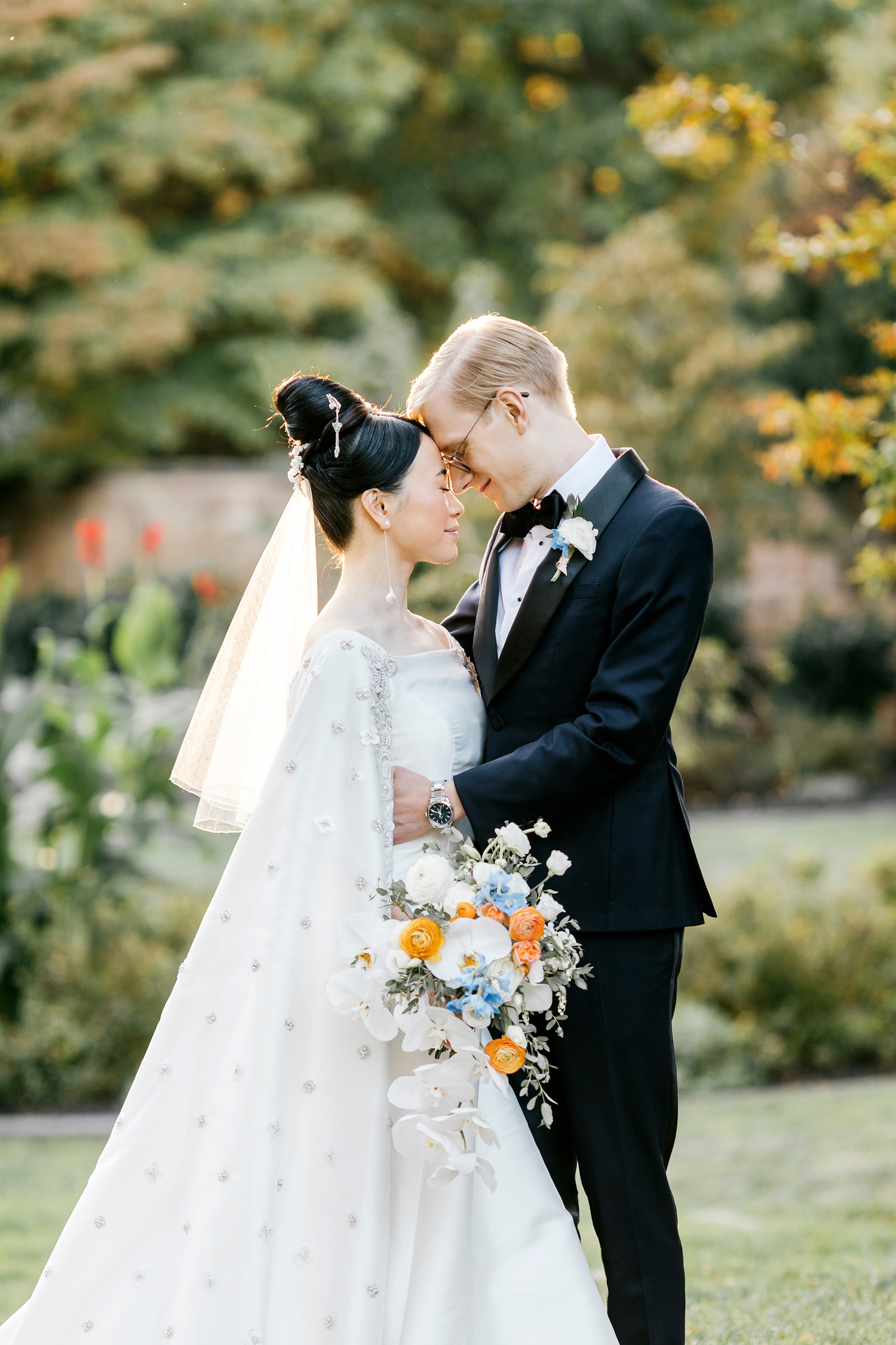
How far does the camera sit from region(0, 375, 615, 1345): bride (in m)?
2.60

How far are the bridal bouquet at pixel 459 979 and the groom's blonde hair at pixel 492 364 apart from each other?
3.14 ft

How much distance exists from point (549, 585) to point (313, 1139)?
1.23 meters

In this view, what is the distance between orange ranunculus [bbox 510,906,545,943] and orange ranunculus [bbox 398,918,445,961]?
0.45 ft

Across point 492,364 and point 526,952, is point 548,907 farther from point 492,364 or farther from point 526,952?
point 492,364

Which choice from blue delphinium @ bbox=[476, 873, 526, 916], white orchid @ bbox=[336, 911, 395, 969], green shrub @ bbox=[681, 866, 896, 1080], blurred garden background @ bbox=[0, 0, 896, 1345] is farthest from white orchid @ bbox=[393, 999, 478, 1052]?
green shrub @ bbox=[681, 866, 896, 1080]

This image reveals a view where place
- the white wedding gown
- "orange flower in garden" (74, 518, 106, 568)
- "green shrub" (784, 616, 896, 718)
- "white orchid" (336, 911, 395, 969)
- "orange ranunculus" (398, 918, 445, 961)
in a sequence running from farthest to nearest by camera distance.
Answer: "green shrub" (784, 616, 896, 718) < "orange flower in garden" (74, 518, 106, 568) < the white wedding gown < "white orchid" (336, 911, 395, 969) < "orange ranunculus" (398, 918, 445, 961)

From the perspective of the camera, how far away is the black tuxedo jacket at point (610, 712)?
266 cm

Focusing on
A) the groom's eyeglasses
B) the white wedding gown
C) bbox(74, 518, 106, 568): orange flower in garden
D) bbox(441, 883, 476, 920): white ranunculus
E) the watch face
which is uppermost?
bbox(74, 518, 106, 568): orange flower in garden

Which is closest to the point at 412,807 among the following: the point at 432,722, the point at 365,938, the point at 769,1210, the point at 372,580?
the point at 432,722

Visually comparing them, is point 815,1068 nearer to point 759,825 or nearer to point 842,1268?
point 842,1268

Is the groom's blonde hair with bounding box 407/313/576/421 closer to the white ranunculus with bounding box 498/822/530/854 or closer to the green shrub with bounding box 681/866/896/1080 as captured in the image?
the white ranunculus with bounding box 498/822/530/854

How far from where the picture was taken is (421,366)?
15062 mm

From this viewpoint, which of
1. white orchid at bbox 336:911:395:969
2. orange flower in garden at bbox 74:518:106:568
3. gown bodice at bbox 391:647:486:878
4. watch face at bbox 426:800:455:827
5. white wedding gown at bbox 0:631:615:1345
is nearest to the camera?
white orchid at bbox 336:911:395:969

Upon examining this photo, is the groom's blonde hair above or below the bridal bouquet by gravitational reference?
above
